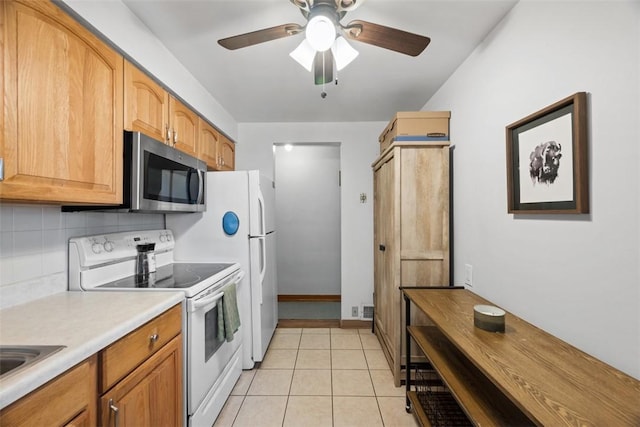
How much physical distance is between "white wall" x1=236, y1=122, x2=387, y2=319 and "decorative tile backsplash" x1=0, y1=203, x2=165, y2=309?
6.40 feet

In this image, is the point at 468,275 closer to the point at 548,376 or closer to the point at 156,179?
the point at 548,376

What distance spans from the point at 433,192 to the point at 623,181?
3.87 feet

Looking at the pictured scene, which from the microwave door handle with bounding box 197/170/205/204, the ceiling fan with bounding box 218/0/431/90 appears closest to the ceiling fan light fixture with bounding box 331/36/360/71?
the ceiling fan with bounding box 218/0/431/90

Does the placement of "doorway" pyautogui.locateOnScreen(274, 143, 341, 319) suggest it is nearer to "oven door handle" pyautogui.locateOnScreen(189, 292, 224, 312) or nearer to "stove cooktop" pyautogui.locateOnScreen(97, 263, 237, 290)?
"stove cooktop" pyautogui.locateOnScreen(97, 263, 237, 290)

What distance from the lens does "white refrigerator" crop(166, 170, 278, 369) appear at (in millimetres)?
2273

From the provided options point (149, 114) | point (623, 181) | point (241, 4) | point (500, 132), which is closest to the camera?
point (623, 181)

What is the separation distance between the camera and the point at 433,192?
6.75 feet

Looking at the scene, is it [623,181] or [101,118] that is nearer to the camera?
[623,181]

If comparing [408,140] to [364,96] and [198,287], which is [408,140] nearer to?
[364,96]

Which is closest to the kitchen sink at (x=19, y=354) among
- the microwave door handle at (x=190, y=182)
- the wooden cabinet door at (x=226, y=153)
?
the microwave door handle at (x=190, y=182)

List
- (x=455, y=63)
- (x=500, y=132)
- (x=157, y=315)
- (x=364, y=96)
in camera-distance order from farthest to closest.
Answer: (x=364, y=96) → (x=455, y=63) → (x=500, y=132) → (x=157, y=315)

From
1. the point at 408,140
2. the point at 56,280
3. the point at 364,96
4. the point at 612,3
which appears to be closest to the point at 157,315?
the point at 56,280

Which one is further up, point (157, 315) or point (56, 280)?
point (56, 280)

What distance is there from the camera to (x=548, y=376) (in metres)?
0.87
